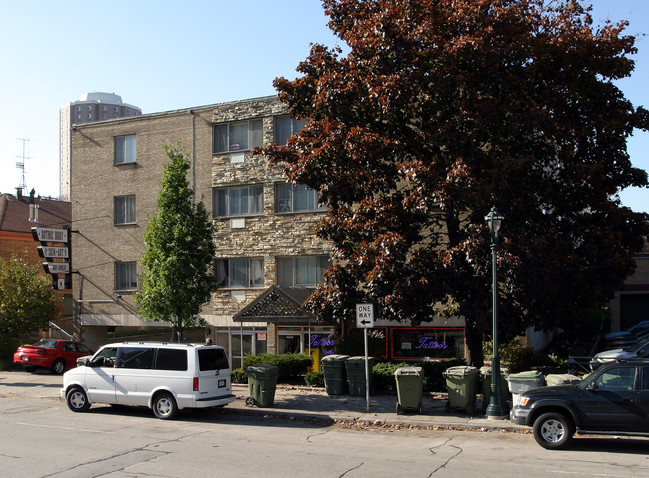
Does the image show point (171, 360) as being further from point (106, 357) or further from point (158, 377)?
point (106, 357)

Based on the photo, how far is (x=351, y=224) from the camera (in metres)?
16.3

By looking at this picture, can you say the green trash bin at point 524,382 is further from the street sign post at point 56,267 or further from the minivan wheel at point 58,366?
the street sign post at point 56,267

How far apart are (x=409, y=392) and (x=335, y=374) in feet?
12.0

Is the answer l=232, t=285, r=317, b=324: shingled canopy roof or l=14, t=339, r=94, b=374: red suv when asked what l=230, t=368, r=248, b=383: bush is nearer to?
l=232, t=285, r=317, b=324: shingled canopy roof

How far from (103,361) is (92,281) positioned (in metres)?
14.3

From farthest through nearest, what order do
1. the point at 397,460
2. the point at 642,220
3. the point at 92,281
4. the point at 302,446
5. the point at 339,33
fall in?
the point at 92,281
the point at 339,33
the point at 642,220
the point at 302,446
the point at 397,460

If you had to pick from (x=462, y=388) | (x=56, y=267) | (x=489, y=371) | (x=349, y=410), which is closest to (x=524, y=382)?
(x=489, y=371)

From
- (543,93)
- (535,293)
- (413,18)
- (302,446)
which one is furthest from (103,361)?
(543,93)

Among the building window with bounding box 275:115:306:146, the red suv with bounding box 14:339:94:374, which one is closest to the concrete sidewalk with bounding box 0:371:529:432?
the red suv with bounding box 14:339:94:374

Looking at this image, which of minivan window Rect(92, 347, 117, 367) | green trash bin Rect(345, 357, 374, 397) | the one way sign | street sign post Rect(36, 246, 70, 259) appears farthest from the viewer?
street sign post Rect(36, 246, 70, 259)

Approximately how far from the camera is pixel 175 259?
753 inches

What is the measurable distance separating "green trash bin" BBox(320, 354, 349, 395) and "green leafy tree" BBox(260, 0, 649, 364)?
222 cm

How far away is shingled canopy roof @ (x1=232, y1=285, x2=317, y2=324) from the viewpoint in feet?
71.0

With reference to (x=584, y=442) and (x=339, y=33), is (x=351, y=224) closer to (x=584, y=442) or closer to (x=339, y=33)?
(x=339, y=33)
